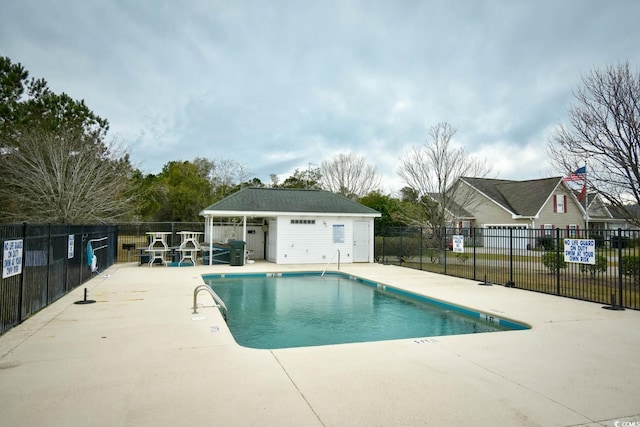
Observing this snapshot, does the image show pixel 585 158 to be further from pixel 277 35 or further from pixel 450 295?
pixel 277 35

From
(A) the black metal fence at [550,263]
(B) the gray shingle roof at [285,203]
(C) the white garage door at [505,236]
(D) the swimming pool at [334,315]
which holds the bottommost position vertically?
(D) the swimming pool at [334,315]

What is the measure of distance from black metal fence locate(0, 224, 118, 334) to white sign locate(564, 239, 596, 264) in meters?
11.6

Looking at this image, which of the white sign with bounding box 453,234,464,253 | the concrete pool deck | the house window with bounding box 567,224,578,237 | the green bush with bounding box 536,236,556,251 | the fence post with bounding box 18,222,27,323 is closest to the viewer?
the concrete pool deck

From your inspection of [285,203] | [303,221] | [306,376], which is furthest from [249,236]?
[306,376]

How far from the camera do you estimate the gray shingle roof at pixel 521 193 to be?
90.2 ft

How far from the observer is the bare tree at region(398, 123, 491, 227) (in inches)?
760

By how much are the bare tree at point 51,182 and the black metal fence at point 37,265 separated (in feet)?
21.3

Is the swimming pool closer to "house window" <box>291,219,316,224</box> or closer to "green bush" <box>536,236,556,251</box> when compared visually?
"green bush" <box>536,236,556,251</box>

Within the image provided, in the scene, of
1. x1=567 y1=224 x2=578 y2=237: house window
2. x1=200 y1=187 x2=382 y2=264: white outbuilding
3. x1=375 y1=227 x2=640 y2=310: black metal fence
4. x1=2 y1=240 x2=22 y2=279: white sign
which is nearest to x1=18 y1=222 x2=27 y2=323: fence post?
x1=2 y1=240 x2=22 y2=279: white sign

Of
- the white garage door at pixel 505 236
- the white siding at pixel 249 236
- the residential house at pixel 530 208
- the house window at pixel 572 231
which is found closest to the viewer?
the house window at pixel 572 231

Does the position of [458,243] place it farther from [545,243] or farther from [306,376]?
[306,376]

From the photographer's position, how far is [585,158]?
12445 millimetres

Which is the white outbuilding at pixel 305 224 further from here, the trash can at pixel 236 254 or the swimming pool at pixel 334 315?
the swimming pool at pixel 334 315

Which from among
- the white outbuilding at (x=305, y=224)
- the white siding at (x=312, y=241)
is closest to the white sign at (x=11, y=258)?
the white outbuilding at (x=305, y=224)
